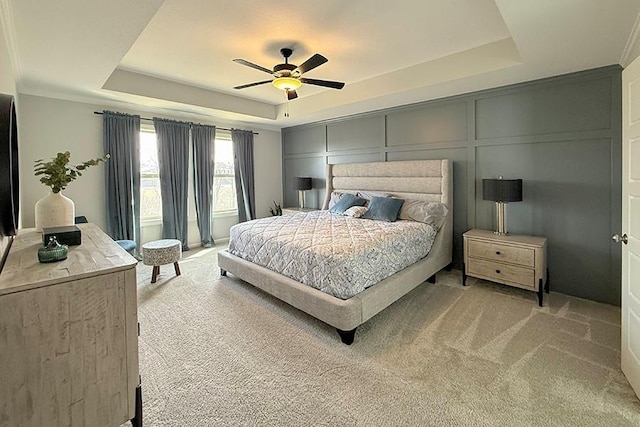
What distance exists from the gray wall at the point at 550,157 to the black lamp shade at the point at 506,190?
326mm

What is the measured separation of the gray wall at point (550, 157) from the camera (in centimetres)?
311

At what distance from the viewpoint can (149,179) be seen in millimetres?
5082

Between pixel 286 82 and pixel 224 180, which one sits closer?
pixel 286 82

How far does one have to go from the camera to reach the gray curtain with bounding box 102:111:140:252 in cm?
449

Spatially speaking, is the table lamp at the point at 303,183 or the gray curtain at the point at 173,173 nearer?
the gray curtain at the point at 173,173

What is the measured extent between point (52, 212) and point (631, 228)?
3.85 metres

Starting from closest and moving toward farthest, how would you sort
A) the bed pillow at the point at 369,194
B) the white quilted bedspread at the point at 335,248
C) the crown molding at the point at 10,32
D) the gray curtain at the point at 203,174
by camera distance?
the crown molding at the point at 10,32, the white quilted bedspread at the point at 335,248, the bed pillow at the point at 369,194, the gray curtain at the point at 203,174

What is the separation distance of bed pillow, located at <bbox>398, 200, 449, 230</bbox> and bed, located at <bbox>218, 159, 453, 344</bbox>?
0.10 m

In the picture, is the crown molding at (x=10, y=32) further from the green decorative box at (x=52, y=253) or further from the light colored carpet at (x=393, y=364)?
the light colored carpet at (x=393, y=364)

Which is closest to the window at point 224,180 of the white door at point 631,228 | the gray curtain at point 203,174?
the gray curtain at point 203,174

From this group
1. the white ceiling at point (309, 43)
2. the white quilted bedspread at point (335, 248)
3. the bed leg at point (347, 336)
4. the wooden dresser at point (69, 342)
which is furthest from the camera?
the white quilted bedspread at point (335, 248)

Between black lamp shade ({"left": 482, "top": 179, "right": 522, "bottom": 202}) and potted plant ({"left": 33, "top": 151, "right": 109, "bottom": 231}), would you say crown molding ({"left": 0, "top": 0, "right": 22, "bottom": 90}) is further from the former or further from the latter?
black lamp shade ({"left": 482, "top": 179, "right": 522, "bottom": 202})

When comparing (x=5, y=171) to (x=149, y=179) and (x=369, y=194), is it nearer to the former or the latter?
(x=149, y=179)

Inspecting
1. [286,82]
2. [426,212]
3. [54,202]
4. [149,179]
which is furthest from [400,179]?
[149,179]
